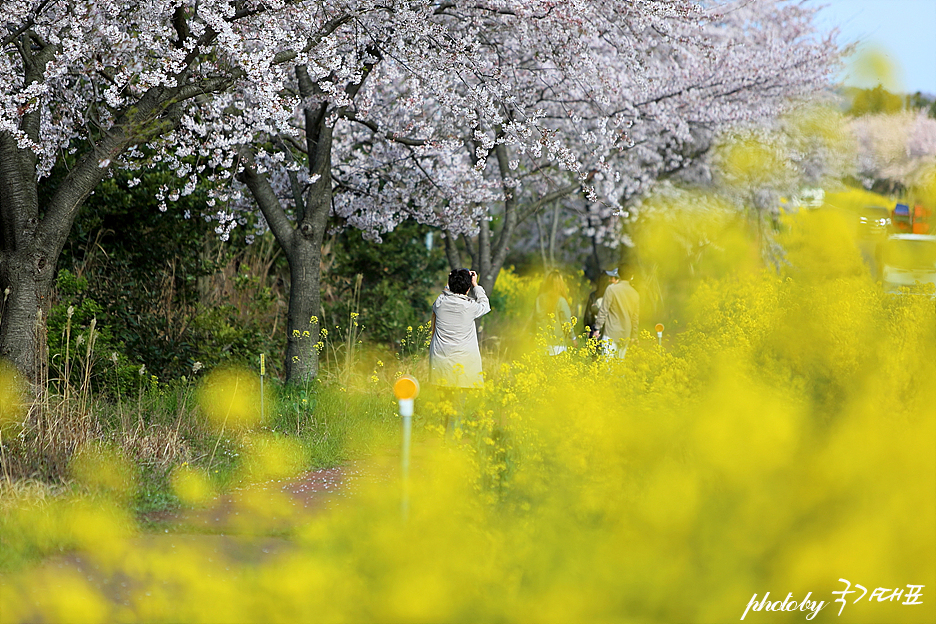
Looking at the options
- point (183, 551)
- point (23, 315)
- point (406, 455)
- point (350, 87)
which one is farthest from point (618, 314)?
point (183, 551)

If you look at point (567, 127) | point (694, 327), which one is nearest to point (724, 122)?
point (567, 127)

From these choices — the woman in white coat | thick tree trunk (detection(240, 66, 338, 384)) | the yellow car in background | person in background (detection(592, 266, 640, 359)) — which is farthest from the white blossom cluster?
the yellow car in background

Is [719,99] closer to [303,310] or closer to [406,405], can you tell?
[303,310]

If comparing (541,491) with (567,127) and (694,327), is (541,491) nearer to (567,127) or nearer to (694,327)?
(694,327)

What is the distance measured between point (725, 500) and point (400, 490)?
1.47m

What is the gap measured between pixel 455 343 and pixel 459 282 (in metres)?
0.49

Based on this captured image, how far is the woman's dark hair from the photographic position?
7480mm

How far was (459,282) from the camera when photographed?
7.49 m

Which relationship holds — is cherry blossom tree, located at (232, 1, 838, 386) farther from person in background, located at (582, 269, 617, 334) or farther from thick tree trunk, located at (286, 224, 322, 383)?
person in background, located at (582, 269, 617, 334)

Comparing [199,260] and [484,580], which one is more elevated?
[199,260]

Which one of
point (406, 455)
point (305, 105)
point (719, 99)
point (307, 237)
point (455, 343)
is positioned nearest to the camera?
point (406, 455)

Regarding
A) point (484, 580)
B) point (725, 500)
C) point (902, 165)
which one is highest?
point (902, 165)

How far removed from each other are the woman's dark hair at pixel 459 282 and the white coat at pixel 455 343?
0.16 feet

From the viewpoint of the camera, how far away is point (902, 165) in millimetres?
30125
